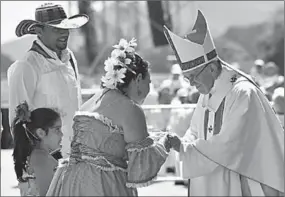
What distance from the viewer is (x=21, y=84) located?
4.71 m

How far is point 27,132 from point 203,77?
3.66 ft

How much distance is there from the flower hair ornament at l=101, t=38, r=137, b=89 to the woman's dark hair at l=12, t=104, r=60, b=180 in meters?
0.57

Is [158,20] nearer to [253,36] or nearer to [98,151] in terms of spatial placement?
[98,151]

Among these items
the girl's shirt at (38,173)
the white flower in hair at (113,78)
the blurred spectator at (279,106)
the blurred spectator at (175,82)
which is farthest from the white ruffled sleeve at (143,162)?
the blurred spectator at (175,82)

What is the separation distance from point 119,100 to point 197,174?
0.66 metres

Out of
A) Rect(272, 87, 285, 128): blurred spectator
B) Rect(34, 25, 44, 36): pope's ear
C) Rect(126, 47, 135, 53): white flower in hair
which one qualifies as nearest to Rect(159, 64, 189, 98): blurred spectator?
Rect(272, 87, 285, 128): blurred spectator

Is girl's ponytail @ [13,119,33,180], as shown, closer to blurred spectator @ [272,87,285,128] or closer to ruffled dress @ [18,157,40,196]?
ruffled dress @ [18,157,40,196]

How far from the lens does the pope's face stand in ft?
12.4

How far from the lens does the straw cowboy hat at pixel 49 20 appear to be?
4.87 metres

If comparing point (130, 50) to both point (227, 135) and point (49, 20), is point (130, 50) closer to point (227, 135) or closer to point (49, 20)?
point (227, 135)

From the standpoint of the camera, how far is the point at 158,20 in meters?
13.9

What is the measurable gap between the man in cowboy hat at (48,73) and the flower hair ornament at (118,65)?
48.3 inches

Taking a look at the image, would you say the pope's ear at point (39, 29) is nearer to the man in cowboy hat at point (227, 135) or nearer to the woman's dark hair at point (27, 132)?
the woman's dark hair at point (27, 132)

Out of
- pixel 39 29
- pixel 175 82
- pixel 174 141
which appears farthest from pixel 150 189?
pixel 174 141
